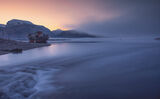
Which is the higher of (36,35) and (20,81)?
(36,35)

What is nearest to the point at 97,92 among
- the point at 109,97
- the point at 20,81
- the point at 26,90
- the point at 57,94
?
the point at 109,97

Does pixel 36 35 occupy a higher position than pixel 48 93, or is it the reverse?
pixel 36 35

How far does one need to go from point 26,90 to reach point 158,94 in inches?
226

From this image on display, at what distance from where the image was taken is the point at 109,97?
500 centimetres

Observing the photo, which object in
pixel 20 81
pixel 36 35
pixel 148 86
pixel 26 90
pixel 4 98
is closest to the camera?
pixel 4 98

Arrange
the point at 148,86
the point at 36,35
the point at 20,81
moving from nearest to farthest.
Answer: the point at 148,86, the point at 20,81, the point at 36,35

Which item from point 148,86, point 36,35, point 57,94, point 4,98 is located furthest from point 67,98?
point 36,35

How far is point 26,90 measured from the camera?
5.54 m

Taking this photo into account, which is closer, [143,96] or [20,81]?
[143,96]

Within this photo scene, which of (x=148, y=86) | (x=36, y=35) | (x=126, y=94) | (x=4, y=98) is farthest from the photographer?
(x=36, y=35)

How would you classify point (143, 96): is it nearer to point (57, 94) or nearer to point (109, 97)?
point (109, 97)

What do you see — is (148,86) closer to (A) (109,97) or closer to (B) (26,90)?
(A) (109,97)

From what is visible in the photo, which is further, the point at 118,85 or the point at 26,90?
the point at 118,85

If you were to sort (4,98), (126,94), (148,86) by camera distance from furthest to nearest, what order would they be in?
(148,86)
(126,94)
(4,98)
